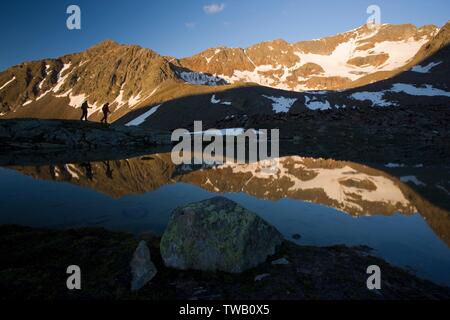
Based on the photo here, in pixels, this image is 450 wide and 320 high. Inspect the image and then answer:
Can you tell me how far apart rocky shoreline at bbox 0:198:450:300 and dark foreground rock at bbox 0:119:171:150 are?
4534 centimetres

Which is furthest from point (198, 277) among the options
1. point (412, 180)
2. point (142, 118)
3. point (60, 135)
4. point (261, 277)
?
point (142, 118)

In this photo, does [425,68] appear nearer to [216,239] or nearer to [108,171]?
[108,171]

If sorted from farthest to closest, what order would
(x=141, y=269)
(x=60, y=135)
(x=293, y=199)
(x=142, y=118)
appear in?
(x=142, y=118), (x=60, y=135), (x=293, y=199), (x=141, y=269)

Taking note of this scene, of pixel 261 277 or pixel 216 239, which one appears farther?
pixel 216 239

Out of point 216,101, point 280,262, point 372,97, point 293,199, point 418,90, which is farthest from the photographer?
point 418,90

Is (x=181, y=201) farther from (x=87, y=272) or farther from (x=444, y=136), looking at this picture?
(x=444, y=136)

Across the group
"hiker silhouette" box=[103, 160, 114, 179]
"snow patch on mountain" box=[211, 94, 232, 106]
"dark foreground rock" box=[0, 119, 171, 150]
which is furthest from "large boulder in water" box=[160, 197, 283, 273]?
"snow patch on mountain" box=[211, 94, 232, 106]

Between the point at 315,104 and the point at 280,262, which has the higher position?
the point at 315,104

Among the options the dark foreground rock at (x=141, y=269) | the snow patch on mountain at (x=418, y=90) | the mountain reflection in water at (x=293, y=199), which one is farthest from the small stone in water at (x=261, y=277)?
the snow patch on mountain at (x=418, y=90)

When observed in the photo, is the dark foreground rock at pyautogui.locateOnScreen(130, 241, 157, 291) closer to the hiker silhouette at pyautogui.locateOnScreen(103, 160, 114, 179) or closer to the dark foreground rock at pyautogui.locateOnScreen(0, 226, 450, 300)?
the dark foreground rock at pyautogui.locateOnScreen(0, 226, 450, 300)

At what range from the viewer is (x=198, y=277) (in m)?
8.32

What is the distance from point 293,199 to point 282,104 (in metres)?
90.7

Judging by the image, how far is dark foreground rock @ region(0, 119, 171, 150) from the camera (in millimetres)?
50031

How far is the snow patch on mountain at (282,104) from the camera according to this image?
3935 inches
